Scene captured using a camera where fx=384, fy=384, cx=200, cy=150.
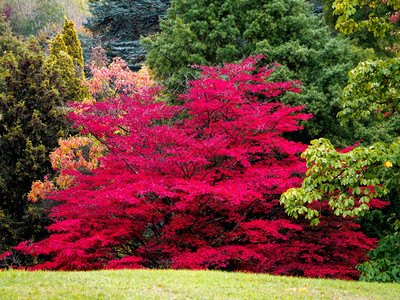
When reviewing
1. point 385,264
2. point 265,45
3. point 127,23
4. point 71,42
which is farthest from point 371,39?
point 127,23

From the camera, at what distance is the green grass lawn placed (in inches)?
217

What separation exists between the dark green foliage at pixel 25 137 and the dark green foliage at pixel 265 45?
16.9ft

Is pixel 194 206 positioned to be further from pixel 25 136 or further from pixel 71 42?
pixel 71 42

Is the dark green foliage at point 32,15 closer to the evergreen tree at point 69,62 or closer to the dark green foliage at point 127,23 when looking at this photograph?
the dark green foliage at point 127,23

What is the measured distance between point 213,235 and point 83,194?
3.70 m

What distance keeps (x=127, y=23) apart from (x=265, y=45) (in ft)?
80.5

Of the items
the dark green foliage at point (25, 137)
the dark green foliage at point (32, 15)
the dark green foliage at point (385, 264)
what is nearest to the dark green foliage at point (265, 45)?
the dark green foliage at point (385, 264)

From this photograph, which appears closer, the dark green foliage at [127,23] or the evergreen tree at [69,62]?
the evergreen tree at [69,62]

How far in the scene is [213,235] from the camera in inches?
420

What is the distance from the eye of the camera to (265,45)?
15.2 meters

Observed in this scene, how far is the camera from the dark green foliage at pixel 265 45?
14.5 meters

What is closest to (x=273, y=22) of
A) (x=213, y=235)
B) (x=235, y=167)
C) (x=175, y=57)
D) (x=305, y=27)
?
(x=305, y=27)

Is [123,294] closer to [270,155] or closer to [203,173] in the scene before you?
[203,173]

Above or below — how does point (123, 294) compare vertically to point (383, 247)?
above
